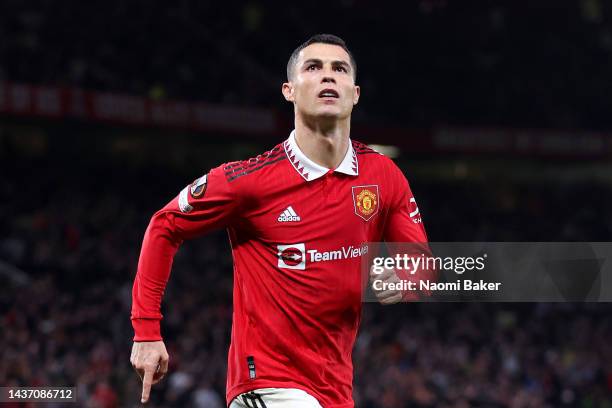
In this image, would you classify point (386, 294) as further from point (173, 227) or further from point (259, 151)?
point (259, 151)

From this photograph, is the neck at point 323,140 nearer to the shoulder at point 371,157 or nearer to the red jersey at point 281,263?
the red jersey at point 281,263

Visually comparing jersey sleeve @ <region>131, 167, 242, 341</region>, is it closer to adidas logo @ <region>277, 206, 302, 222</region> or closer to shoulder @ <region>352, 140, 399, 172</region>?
adidas logo @ <region>277, 206, 302, 222</region>

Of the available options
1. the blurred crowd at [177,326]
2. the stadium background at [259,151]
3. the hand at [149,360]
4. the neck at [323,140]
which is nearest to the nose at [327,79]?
the neck at [323,140]

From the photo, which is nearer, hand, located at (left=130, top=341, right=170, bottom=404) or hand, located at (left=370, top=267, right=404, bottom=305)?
hand, located at (left=130, top=341, right=170, bottom=404)

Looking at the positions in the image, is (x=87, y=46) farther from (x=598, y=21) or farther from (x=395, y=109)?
(x=598, y=21)

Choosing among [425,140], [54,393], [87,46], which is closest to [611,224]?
[425,140]

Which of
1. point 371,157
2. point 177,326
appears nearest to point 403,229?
point 371,157

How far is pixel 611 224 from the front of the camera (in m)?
21.9

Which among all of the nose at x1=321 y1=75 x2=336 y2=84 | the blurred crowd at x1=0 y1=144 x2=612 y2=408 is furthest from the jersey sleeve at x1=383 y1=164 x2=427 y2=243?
the blurred crowd at x1=0 y1=144 x2=612 y2=408

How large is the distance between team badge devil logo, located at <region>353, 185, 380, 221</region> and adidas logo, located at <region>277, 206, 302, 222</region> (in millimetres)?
254

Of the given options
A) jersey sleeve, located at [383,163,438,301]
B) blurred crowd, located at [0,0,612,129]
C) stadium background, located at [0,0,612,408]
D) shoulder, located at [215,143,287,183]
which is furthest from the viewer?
blurred crowd, located at [0,0,612,129]

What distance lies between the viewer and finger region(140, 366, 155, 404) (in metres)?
Answer: 3.65

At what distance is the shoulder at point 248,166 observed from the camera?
389cm

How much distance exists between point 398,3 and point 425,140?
3.61 metres
